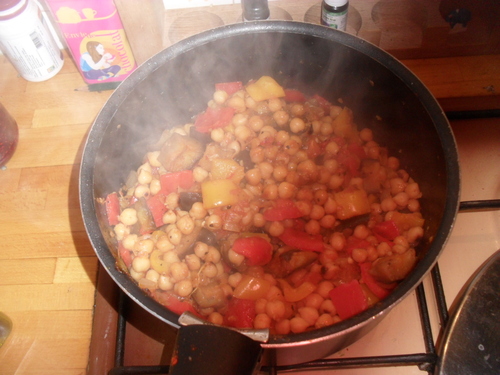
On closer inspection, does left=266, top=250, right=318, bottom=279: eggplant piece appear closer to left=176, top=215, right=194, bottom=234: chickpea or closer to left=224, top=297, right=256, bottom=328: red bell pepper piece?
left=224, top=297, right=256, bottom=328: red bell pepper piece

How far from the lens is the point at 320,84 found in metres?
1.81

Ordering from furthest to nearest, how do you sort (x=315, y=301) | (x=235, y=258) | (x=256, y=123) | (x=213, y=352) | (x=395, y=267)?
(x=256, y=123) < (x=235, y=258) < (x=315, y=301) < (x=395, y=267) < (x=213, y=352)

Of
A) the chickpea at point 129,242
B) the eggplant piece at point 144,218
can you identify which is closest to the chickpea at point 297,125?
the eggplant piece at point 144,218

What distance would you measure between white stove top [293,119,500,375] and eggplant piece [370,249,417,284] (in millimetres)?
221

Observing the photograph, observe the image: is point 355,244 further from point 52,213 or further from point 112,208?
point 52,213

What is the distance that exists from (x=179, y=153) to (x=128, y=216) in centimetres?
33

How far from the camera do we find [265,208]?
1.68 metres

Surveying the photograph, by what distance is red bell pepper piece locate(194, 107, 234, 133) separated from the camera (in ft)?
6.12

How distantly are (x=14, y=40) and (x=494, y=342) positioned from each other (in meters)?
2.14

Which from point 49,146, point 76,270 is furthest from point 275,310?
point 49,146

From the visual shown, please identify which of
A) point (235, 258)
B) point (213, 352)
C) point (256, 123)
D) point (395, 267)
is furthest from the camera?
point (256, 123)

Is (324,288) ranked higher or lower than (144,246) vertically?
lower

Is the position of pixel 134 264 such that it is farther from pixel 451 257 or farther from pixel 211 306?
pixel 451 257

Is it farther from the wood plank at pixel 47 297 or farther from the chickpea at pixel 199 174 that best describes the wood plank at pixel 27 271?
the chickpea at pixel 199 174
